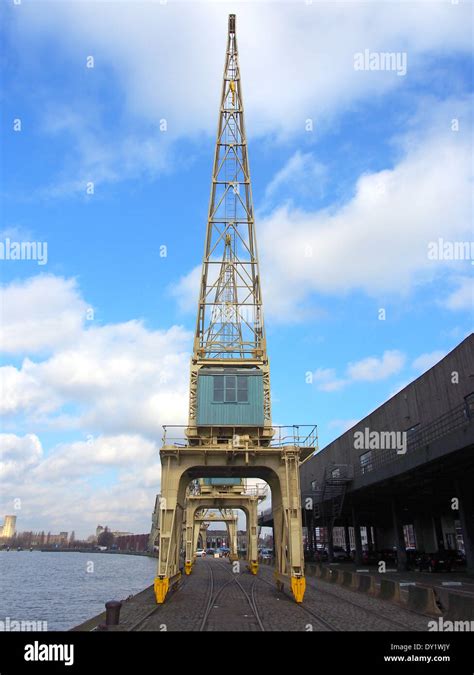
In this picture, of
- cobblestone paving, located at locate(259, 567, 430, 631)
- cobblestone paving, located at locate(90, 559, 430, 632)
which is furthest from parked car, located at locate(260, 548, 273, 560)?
cobblestone paving, located at locate(90, 559, 430, 632)

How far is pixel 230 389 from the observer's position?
2573 centimetres

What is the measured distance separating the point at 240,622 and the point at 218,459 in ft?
27.9

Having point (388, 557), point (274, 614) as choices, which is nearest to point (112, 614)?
point (274, 614)

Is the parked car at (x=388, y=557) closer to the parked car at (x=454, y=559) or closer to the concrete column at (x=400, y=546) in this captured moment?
the parked car at (x=454, y=559)

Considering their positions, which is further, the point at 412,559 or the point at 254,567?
the point at 254,567

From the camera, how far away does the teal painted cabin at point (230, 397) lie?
25.3m

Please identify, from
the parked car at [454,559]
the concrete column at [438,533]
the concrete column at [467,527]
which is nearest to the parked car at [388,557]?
the concrete column at [438,533]

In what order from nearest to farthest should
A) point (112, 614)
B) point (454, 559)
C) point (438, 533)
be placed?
1. point (112, 614)
2. point (454, 559)
3. point (438, 533)

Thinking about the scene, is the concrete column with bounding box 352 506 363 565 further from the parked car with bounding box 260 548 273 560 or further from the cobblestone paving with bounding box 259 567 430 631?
the parked car with bounding box 260 548 273 560

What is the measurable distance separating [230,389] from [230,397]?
1.38ft

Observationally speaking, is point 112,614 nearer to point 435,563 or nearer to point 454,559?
point 435,563
